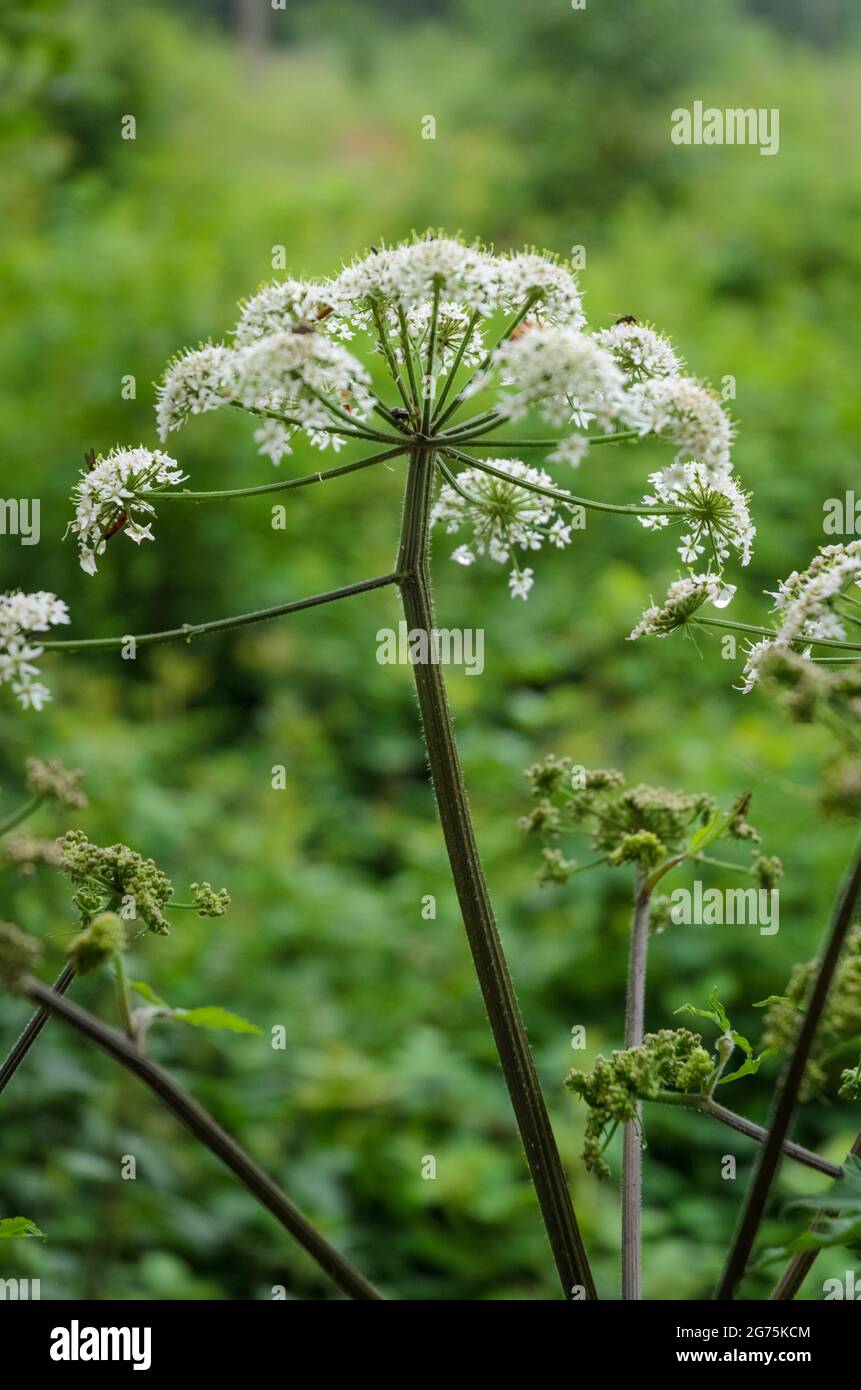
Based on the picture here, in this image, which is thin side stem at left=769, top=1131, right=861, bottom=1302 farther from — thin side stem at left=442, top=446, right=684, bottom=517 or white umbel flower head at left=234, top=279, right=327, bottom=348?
white umbel flower head at left=234, top=279, right=327, bottom=348

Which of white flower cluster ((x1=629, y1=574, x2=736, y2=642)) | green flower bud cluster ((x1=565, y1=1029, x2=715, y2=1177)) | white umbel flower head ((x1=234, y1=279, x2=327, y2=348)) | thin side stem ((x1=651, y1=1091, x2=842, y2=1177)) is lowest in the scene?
thin side stem ((x1=651, y1=1091, x2=842, y2=1177))

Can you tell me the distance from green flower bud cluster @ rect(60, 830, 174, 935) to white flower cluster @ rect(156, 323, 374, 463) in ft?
1.23

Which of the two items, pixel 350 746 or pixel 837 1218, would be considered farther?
pixel 350 746

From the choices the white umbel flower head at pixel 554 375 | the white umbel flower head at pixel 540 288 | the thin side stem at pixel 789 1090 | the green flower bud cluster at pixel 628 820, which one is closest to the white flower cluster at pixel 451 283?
the white umbel flower head at pixel 540 288

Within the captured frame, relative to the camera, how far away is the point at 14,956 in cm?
82

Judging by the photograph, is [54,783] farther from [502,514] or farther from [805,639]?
[805,639]

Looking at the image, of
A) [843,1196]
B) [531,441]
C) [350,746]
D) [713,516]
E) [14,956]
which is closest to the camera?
[14,956]

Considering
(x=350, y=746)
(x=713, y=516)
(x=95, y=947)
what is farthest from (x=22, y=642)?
(x=350, y=746)

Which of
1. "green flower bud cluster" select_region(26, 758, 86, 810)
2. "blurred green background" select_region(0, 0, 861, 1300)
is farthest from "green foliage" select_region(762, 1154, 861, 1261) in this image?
"green flower bud cluster" select_region(26, 758, 86, 810)

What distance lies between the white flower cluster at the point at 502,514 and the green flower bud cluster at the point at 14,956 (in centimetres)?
59

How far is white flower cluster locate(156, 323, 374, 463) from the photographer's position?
102 centimetres

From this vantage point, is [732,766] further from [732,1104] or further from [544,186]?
[544,186]

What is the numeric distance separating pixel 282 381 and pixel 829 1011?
0.71m

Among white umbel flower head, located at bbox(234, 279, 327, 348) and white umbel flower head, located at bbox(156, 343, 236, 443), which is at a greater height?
white umbel flower head, located at bbox(234, 279, 327, 348)
